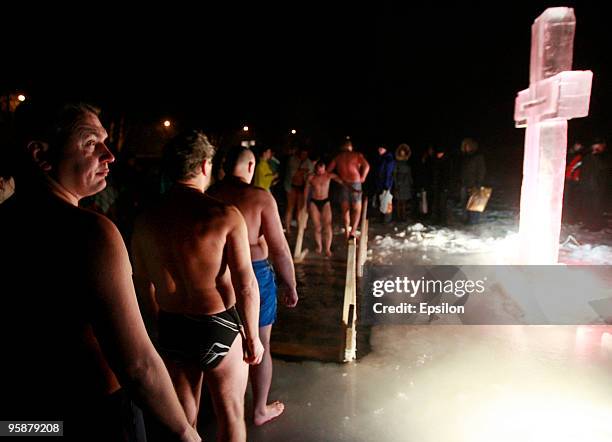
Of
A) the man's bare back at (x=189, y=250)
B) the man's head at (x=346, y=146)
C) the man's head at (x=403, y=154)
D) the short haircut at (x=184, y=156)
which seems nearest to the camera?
the man's bare back at (x=189, y=250)

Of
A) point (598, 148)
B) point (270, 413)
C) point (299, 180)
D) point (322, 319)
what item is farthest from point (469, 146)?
point (270, 413)

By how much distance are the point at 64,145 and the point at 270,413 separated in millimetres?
2561

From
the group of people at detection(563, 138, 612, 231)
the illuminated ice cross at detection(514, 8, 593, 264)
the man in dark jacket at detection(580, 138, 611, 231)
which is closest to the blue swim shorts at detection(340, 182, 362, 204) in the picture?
the illuminated ice cross at detection(514, 8, 593, 264)

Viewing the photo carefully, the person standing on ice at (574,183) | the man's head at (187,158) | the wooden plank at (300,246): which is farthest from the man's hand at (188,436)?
the person standing on ice at (574,183)

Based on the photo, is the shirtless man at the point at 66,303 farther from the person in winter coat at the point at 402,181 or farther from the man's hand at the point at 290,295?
the person in winter coat at the point at 402,181

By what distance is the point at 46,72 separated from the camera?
1456 cm

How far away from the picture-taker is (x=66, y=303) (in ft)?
4.56

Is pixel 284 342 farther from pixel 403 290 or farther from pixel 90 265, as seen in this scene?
pixel 90 265

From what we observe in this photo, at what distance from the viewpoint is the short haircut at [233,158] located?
3.10 m

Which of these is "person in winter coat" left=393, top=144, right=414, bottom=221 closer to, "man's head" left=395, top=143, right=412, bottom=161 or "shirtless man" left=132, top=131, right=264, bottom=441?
"man's head" left=395, top=143, right=412, bottom=161

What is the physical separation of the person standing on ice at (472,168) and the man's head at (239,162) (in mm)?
9474

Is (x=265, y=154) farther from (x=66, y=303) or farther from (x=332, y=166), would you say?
(x=66, y=303)

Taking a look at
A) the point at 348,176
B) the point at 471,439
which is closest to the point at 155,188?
the point at 348,176

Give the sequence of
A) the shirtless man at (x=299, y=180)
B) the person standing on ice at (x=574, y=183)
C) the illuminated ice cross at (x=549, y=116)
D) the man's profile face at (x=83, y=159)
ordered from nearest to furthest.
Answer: the man's profile face at (x=83, y=159)
the illuminated ice cross at (x=549, y=116)
the shirtless man at (x=299, y=180)
the person standing on ice at (x=574, y=183)
